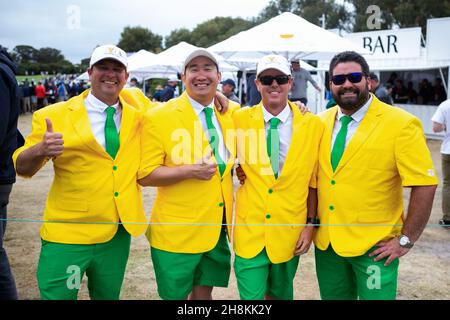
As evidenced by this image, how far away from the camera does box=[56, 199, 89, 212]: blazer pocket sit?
288 centimetres

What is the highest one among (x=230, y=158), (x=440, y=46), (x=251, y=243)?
(x=440, y=46)

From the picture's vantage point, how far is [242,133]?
3.13 meters

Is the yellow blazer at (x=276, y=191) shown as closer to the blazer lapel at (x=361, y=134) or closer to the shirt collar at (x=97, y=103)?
the blazer lapel at (x=361, y=134)

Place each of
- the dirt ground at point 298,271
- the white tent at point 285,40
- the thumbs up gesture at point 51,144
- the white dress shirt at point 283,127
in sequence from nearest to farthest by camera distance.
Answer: the thumbs up gesture at point 51,144, the white dress shirt at point 283,127, the dirt ground at point 298,271, the white tent at point 285,40

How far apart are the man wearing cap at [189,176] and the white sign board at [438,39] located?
12696mm

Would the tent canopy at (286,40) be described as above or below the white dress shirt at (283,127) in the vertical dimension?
above

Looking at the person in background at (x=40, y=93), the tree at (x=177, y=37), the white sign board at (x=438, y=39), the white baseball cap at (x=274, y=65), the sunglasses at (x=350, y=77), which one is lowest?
the sunglasses at (x=350, y=77)

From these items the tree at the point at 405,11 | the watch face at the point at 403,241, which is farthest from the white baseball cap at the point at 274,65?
the tree at the point at 405,11

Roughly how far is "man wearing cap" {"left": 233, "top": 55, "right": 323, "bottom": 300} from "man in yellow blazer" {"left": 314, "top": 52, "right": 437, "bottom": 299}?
0.44 feet

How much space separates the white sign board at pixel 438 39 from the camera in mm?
13383
